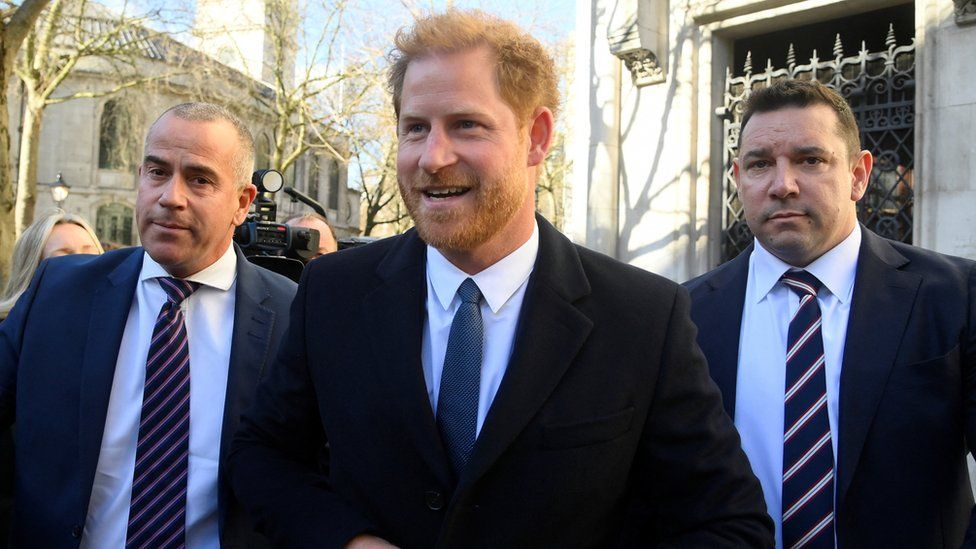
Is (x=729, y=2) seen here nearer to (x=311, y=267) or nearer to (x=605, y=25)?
(x=605, y=25)

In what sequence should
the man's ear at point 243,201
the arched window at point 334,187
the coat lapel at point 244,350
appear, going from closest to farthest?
the coat lapel at point 244,350 < the man's ear at point 243,201 < the arched window at point 334,187

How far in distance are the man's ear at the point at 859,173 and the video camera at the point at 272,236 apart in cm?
254

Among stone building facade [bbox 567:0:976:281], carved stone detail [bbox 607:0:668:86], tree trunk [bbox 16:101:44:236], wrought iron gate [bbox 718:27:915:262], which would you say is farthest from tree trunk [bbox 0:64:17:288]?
wrought iron gate [bbox 718:27:915:262]

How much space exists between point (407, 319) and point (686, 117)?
6692 mm

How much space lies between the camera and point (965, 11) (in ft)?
20.7

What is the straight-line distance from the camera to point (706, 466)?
180cm

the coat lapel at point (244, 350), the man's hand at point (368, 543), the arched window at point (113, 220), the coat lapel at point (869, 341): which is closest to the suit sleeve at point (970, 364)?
the coat lapel at point (869, 341)

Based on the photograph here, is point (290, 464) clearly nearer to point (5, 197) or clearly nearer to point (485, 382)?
point (485, 382)

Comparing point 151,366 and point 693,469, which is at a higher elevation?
point 151,366

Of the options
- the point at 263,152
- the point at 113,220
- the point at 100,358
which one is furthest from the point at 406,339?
the point at 113,220

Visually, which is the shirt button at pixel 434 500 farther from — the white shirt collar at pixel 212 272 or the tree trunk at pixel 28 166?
the tree trunk at pixel 28 166

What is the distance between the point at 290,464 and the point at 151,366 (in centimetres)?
77

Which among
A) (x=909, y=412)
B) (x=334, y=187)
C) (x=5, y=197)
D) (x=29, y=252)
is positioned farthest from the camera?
(x=334, y=187)

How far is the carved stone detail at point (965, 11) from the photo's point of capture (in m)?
6.28
